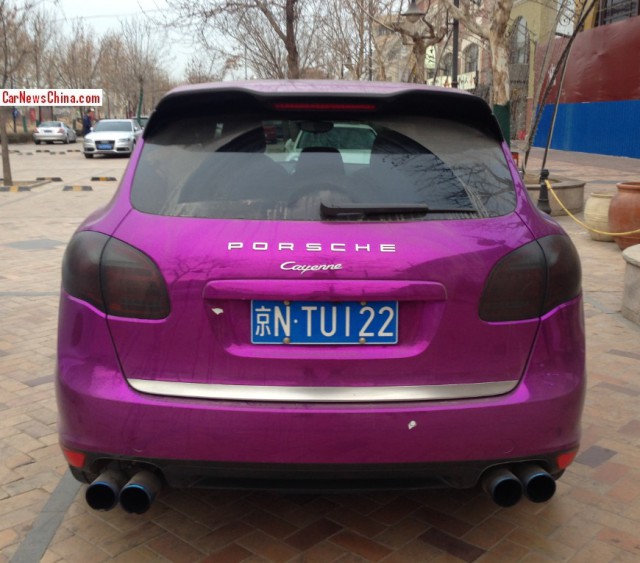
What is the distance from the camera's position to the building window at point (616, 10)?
30105 mm

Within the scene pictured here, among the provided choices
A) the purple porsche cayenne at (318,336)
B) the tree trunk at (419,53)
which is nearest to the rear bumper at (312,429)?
the purple porsche cayenne at (318,336)

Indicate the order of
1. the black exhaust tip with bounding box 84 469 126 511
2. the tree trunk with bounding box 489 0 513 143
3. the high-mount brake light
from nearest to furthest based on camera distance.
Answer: the black exhaust tip with bounding box 84 469 126 511 → the high-mount brake light → the tree trunk with bounding box 489 0 513 143

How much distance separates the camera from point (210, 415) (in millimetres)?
2326

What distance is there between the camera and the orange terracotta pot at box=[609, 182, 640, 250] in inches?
353

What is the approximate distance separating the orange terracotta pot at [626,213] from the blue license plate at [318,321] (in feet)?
24.3

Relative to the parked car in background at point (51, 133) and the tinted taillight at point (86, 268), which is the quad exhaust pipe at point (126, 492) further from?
the parked car in background at point (51, 133)

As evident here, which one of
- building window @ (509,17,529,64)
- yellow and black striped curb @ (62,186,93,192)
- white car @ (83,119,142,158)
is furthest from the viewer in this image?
building window @ (509,17,529,64)

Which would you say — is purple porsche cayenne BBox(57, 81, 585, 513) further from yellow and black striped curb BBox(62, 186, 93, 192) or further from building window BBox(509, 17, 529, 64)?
building window BBox(509, 17, 529, 64)

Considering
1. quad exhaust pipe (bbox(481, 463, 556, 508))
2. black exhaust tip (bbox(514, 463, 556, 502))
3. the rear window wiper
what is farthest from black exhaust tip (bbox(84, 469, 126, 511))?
black exhaust tip (bbox(514, 463, 556, 502))

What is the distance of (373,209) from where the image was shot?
247 centimetres

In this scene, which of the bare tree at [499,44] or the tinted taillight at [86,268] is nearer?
the tinted taillight at [86,268]

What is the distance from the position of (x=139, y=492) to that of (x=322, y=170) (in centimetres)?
125

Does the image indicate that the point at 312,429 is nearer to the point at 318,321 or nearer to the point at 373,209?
the point at 318,321

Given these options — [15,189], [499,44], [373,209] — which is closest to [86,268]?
[373,209]
